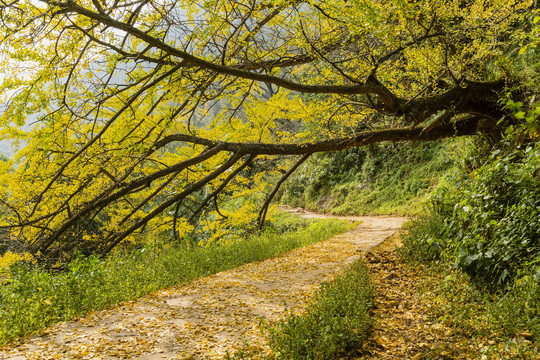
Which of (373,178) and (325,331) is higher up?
(373,178)

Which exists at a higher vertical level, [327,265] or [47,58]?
[47,58]

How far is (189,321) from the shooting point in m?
4.17

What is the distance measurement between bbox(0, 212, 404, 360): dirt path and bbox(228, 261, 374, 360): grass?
319mm

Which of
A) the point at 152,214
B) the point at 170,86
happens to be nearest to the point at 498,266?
the point at 170,86

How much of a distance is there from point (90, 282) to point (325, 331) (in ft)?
12.0

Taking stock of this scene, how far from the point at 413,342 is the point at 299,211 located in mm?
17328

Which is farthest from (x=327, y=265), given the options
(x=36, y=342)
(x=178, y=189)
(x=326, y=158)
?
(x=326, y=158)

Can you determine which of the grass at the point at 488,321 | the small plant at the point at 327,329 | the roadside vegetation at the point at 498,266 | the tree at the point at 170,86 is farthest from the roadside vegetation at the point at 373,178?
the small plant at the point at 327,329

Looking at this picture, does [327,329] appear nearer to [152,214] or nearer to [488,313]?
[488,313]

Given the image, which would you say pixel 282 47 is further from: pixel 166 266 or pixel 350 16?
pixel 166 266

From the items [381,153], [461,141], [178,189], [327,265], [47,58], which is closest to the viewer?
[47,58]

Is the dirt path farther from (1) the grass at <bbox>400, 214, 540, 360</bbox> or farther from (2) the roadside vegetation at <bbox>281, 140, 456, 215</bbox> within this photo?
(2) the roadside vegetation at <bbox>281, 140, 456, 215</bbox>

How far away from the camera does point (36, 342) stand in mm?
3529

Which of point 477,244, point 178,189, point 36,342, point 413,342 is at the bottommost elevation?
point 413,342
